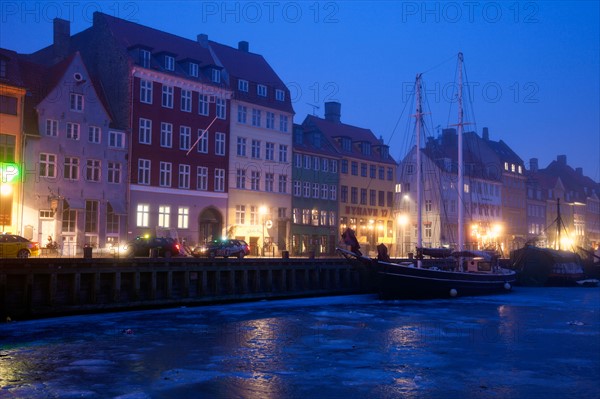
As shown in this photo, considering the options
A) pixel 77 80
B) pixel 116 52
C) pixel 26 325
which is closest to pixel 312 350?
pixel 26 325

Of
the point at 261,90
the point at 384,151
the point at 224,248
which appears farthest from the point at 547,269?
the point at 261,90

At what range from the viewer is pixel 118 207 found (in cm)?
5075

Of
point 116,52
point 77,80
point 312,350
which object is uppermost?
point 116,52

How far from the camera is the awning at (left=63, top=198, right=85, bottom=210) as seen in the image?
157ft

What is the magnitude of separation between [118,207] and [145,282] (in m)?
20.2

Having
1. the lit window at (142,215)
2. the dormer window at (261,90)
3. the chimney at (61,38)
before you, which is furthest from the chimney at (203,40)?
the lit window at (142,215)

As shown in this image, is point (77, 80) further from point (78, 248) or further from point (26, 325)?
point (26, 325)

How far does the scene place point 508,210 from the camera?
9912 cm

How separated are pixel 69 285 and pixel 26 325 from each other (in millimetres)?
4141

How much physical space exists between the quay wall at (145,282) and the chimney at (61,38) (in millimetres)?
28843

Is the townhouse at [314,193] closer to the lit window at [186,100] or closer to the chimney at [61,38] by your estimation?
the lit window at [186,100]

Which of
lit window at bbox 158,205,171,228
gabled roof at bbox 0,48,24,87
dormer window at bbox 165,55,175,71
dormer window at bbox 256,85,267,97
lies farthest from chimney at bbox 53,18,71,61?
dormer window at bbox 256,85,267,97

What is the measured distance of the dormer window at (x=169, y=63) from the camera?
55812 millimetres

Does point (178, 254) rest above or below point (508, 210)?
below
